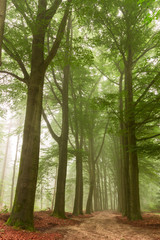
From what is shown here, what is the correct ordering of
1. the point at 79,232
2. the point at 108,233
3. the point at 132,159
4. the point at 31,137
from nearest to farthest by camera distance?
the point at 79,232 → the point at 108,233 → the point at 31,137 → the point at 132,159

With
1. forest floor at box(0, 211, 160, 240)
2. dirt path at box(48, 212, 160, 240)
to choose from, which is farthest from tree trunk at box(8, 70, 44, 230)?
dirt path at box(48, 212, 160, 240)

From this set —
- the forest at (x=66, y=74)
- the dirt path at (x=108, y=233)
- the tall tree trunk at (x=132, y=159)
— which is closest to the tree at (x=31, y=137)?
the forest at (x=66, y=74)

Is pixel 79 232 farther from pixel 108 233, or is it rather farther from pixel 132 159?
pixel 132 159

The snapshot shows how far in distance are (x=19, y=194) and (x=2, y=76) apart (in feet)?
20.9

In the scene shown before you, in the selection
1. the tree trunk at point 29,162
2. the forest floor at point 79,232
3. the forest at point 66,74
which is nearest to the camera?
the forest floor at point 79,232

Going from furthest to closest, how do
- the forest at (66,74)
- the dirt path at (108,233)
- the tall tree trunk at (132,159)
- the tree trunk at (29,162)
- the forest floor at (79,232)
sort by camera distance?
the tall tree trunk at (132,159) → the forest at (66,74) → the tree trunk at (29,162) → the dirt path at (108,233) → the forest floor at (79,232)

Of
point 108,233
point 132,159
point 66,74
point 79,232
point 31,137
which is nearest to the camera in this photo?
point 79,232

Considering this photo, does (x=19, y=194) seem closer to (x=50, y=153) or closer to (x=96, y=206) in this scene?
(x=50, y=153)

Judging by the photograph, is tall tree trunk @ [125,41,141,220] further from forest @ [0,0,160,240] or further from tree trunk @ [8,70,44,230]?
tree trunk @ [8,70,44,230]

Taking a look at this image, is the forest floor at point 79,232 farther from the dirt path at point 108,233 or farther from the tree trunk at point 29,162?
the tree trunk at point 29,162

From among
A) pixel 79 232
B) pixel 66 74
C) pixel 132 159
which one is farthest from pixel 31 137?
pixel 66 74

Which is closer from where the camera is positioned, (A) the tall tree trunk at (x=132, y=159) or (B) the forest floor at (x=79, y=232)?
(B) the forest floor at (x=79, y=232)

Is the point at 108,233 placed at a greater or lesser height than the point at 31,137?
lesser

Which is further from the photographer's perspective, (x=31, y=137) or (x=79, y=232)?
(x=31, y=137)
